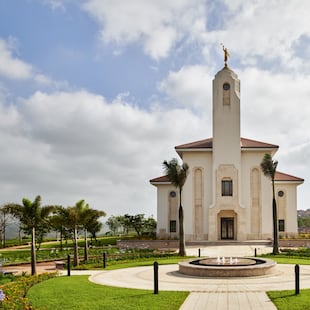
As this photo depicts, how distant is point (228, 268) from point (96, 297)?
6181 millimetres

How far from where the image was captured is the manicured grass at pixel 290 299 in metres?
11.8

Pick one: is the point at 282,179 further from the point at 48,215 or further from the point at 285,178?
the point at 48,215

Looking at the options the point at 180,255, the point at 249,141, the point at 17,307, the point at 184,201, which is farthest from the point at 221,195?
the point at 17,307

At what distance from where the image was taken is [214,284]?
631 inches

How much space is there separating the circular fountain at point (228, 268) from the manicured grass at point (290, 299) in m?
3.55

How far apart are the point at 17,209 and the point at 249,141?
29287 millimetres

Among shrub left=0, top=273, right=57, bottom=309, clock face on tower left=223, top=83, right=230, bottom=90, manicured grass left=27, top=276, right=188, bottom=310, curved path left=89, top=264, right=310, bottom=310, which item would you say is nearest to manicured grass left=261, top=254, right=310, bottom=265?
curved path left=89, top=264, right=310, bottom=310

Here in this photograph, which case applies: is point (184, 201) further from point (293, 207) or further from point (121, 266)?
point (121, 266)

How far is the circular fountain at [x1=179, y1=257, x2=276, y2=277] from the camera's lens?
57.7 ft

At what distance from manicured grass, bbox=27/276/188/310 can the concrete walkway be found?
65 cm

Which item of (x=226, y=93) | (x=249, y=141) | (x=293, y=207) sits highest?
(x=226, y=93)

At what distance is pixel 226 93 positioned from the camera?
44.3m

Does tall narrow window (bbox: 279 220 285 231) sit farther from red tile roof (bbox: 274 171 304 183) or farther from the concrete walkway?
the concrete walkway

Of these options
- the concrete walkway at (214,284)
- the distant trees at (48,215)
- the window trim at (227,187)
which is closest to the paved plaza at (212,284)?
the concrete walkway at (214,284)
